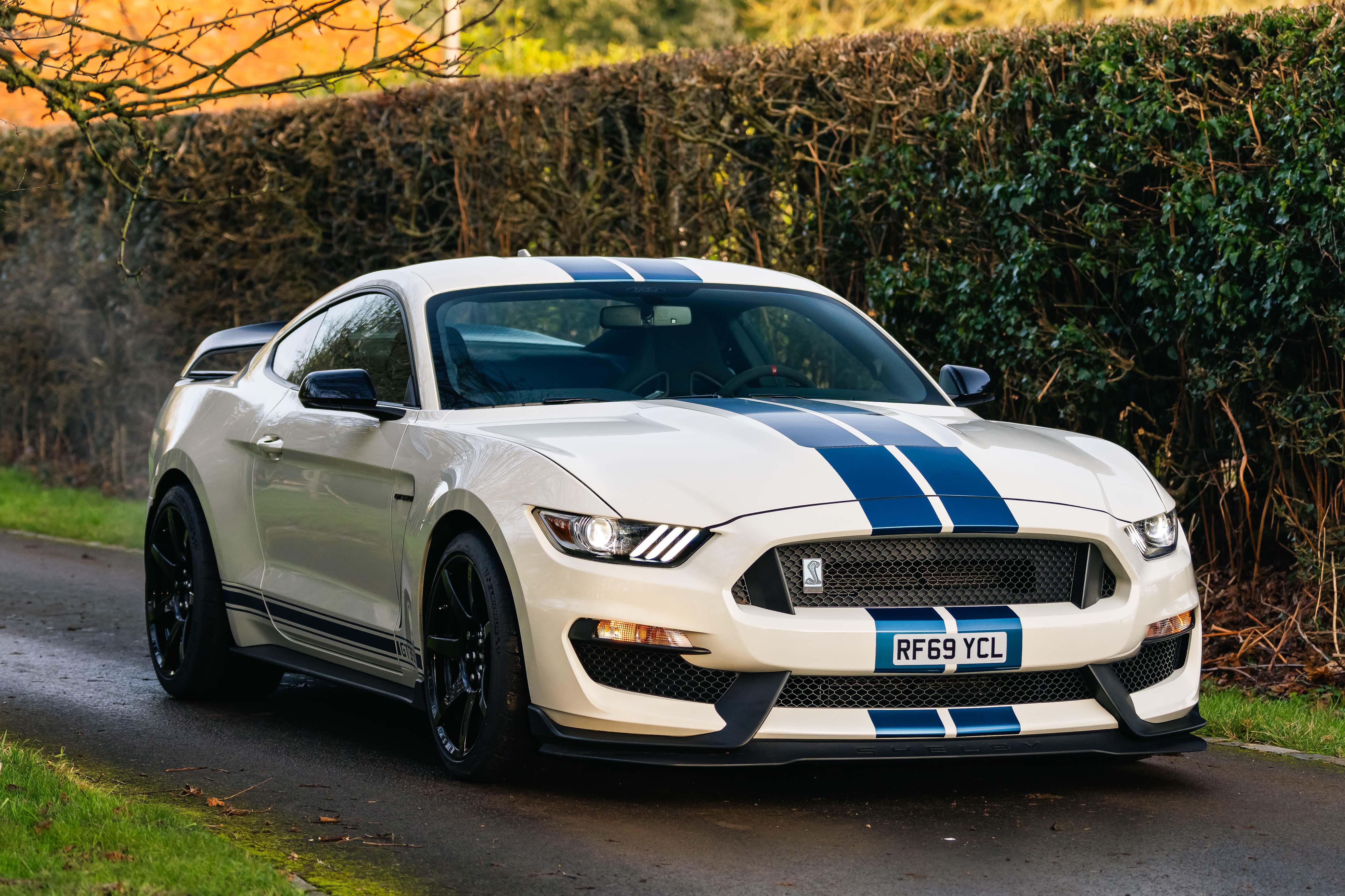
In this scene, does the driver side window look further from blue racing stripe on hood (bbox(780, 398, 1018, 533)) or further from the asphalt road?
blue racing stripe on hood (bbox(780, 398, 1018, 533))

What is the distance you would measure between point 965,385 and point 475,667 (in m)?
2.42

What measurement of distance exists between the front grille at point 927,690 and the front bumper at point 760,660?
0.02 m

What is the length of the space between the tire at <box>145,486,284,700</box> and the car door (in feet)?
1.57

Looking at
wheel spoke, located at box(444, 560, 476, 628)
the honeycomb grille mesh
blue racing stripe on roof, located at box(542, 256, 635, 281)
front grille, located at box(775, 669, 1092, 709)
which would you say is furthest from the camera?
blue racing stripe on roof, located at box(542, 256, 635, 281)

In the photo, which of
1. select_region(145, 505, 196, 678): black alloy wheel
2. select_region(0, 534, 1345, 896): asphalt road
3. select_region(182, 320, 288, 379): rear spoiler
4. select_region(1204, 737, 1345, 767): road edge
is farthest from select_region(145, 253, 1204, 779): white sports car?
select_region(182, 320, 288, 379): rear spoiler

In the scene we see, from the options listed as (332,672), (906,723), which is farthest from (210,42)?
(906,723)

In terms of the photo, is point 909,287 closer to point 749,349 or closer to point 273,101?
point 749,349

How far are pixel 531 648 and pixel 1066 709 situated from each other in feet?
5.19

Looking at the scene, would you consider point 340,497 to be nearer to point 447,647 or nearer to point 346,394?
point 346,394

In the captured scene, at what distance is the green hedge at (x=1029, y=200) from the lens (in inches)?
345

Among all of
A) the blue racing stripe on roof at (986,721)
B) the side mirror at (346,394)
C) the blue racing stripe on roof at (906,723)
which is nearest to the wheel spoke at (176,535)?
the side mirror at (346,394)

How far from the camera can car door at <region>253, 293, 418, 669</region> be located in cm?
673

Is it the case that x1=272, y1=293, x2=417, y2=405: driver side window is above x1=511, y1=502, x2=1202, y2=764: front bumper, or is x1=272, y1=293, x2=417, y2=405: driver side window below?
above

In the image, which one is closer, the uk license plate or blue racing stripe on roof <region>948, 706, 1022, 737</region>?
the uk license plate
